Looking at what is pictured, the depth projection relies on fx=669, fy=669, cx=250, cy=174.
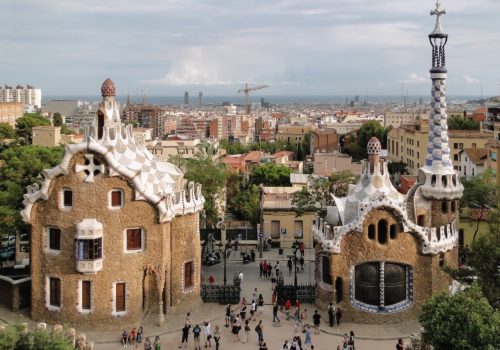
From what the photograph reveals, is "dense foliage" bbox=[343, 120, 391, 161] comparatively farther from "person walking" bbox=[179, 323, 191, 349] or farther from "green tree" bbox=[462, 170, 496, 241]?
"person walking" bbox=[179, 323, 191, 349]

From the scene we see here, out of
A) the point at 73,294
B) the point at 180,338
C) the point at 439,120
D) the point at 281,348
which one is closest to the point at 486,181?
the point at 439,120

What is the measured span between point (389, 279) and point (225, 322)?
848 centimetres

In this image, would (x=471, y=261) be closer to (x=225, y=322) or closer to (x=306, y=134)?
(x=225, y=322)

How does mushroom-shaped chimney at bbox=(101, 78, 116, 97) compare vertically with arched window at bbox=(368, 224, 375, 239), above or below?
above

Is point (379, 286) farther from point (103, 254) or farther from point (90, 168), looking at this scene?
point (90, 168)

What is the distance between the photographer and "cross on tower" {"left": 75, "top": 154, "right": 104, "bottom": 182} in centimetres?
3181

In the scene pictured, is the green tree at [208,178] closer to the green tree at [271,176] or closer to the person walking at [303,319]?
the person walking at [303,319]

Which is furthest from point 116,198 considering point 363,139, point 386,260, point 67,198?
point 363,139

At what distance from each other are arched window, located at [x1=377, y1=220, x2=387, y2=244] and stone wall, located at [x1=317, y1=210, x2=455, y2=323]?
→ 0.20 metres

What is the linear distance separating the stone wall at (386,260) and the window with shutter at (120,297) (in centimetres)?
1038

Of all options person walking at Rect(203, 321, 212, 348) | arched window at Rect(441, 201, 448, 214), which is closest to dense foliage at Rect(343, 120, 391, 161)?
arched window at Rect(441, 201, 448, 214)

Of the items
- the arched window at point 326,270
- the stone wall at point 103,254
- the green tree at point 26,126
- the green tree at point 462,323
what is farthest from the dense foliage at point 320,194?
the green tree at point 26,126

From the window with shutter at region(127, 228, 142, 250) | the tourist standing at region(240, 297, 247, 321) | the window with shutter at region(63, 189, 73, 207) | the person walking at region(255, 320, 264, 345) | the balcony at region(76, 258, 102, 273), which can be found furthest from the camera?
the tourist standing at region(240, 297, 247, 321)

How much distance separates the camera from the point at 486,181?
1686 inches
